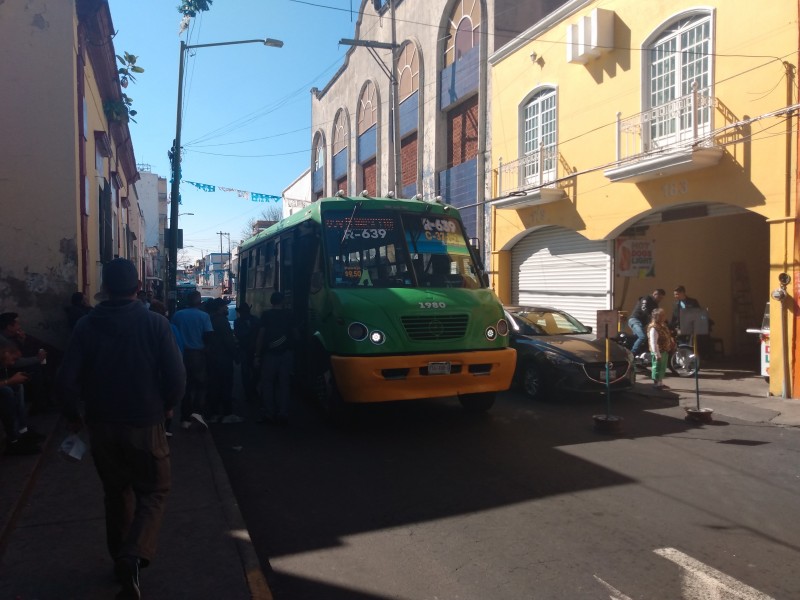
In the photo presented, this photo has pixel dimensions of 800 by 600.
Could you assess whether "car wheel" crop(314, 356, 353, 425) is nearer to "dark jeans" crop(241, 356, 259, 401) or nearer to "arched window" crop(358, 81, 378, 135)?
"dark jeans" crop(241, 356, 259, 401)

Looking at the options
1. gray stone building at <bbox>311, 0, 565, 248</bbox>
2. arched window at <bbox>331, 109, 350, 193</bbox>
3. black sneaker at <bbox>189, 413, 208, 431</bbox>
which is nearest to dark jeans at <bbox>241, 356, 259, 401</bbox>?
black sneaker at <bbox>189, 413, 208, 431</bbox>

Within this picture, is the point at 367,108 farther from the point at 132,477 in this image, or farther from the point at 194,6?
the point at 132,477

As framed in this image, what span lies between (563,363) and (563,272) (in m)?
6.80

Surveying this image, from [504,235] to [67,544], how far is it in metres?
15.0

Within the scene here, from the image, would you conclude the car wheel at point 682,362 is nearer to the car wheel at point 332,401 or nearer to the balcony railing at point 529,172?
the balcony railing at point 529,172

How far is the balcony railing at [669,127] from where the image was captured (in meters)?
11.3

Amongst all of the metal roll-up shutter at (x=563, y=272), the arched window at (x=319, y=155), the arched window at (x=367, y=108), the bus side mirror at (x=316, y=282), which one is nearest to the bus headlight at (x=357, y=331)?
the bus side mirror at (x=316, y=282)

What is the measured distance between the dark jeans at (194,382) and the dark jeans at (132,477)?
423cm

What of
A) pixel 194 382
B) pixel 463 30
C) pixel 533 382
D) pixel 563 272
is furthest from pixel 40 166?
pixel 463 30

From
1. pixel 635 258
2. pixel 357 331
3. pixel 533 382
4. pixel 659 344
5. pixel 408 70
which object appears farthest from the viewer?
pixel 408 70

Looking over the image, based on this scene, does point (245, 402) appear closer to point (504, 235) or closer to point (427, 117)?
point (504, 235)

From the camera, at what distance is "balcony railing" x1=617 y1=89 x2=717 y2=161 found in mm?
11273

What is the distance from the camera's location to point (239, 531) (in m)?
4.52

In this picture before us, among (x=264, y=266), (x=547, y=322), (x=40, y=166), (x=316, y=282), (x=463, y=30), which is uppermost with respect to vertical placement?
(x=463, y=30)
